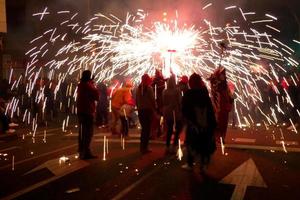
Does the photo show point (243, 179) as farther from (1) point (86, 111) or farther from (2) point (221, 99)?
(2) point (221, 99)

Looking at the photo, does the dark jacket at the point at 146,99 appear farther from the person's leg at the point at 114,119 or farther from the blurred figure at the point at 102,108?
the blurred figure at the point at 102,108

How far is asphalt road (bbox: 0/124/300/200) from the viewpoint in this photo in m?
7.63

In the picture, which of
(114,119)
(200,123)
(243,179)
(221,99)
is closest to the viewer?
(243,179)

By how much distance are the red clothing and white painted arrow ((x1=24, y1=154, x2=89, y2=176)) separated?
3.52ft

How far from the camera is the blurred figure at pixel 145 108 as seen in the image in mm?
11414

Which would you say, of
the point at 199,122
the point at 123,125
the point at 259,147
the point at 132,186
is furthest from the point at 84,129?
the point at 259,147

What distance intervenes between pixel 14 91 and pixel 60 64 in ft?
29.3

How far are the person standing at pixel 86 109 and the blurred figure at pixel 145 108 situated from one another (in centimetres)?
115

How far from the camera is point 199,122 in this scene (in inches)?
360

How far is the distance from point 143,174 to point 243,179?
1775 mm

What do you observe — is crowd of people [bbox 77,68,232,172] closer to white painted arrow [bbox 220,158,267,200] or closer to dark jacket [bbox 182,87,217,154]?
dark jacket [bbox 182,87,217,154]

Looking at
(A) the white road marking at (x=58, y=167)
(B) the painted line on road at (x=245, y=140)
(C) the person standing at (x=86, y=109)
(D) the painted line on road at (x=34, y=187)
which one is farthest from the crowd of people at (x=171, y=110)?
(D) the painted line on road at (x=34, y=187)

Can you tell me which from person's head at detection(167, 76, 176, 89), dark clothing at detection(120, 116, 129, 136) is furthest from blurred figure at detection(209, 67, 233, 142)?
dark clothing at detection(120, 116, 129, 136)

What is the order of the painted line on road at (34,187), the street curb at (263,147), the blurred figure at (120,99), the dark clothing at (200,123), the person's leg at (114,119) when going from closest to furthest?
1. the painted line on road at (34,187)
2. the dark clothing at (200,123)
3. the street curb at (263,147)
4. the blurred figure at (120,99)
5. the person's leg at (114,119)
